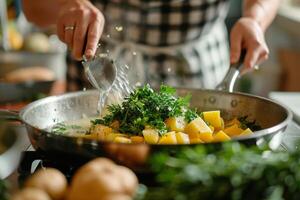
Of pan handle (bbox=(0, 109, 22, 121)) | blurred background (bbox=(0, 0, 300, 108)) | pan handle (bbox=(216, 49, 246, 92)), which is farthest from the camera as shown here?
blurred background (bbox=(0, 0, 300, 108))

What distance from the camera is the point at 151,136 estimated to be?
1.12 meters

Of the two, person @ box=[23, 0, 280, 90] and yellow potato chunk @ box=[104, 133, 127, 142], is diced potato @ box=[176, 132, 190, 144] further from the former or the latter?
person @ box=[23, 0, 280, 90]

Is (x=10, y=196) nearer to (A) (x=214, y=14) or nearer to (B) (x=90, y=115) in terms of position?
(B) (x=90, y=115)

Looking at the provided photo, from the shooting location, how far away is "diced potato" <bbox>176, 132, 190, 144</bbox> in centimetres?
110

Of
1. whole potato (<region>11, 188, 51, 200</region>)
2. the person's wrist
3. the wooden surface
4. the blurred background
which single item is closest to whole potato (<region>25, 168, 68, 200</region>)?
whole potato (<region>11, 188, 51, 200</region>)

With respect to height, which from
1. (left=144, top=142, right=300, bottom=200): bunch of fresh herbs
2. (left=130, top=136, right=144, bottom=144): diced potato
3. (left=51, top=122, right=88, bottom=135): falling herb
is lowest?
(left=51, top=122, right=88, bottom=135): falling herb

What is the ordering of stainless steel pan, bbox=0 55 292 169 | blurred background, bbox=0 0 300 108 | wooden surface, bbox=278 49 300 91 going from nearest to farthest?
stainless steel pan, bbox=0 55 292 169
blurred background, bbox=0 0 300 108
wooden surface, bbox=278 49 300 91

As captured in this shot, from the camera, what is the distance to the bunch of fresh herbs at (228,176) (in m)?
0.80

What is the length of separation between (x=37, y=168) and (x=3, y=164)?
0.08 m

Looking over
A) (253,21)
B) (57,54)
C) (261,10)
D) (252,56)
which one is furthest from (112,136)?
(57,54)

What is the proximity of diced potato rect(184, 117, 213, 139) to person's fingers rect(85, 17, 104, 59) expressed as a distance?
0.28m

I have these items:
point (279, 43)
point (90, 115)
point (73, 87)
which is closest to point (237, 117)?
point (90, 115)

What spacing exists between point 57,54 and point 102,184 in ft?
7.98

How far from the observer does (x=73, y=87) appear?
2.19 meters
